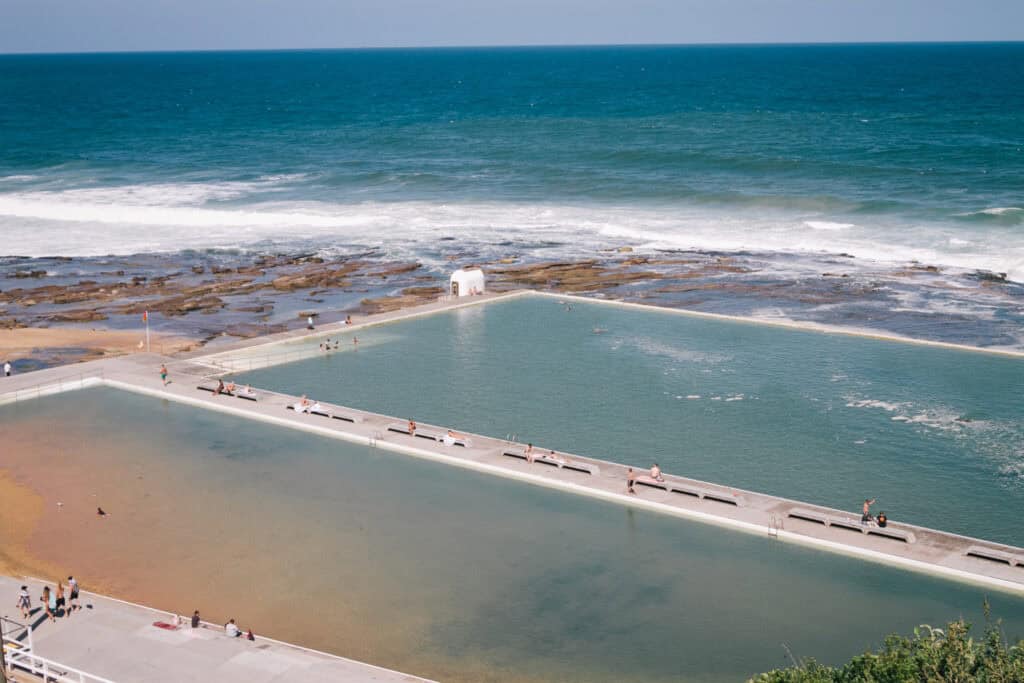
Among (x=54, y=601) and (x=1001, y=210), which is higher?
(x=1001, y=210)

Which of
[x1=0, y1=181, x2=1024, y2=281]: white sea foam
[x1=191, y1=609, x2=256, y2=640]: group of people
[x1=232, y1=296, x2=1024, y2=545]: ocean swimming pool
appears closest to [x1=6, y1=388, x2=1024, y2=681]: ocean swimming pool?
[x1=191, y1=609, x2=256, y2=640]: group of people

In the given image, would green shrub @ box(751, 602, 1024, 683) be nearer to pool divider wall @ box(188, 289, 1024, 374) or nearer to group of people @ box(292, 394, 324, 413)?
group of people @ box(292, 394, 324, 413)

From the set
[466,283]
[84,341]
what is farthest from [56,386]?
[466,283]

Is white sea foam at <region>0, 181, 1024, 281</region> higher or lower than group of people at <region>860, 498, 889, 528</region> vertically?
higher

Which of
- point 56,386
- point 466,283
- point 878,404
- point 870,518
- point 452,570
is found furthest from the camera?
point 466,283

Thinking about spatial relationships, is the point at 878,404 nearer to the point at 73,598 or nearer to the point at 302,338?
the point at 302,338

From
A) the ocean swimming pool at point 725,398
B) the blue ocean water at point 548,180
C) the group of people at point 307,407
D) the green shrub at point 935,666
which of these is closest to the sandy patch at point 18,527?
the group of people at point 307,407

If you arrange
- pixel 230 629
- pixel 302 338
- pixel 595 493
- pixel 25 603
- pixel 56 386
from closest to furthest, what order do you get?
1. pixel 230 629
2. pixel 25 603
3. pixel 595 493
4. pixel 56 386
5. pixel 302 338

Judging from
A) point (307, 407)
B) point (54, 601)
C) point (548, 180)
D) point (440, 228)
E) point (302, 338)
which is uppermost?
point (548, 180)
